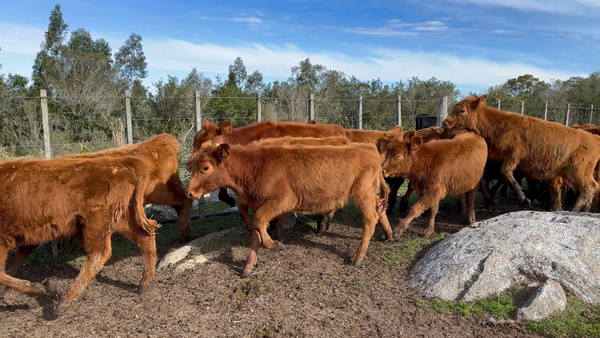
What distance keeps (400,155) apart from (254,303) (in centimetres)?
370

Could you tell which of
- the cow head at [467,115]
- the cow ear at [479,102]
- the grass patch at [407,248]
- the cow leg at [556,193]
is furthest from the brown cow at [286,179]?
the cow leg at [556,193]

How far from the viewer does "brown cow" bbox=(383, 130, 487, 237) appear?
726 cm

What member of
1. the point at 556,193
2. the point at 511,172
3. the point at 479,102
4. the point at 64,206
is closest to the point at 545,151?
the point at 511,172

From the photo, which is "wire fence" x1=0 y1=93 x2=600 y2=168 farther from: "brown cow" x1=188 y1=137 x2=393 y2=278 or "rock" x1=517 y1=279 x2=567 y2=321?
"rock" x1=517 y1=279 x2=567 y2=321

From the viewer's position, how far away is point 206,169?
594cm

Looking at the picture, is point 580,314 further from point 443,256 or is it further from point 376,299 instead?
point 376,299

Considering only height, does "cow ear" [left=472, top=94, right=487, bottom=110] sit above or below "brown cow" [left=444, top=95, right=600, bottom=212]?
above

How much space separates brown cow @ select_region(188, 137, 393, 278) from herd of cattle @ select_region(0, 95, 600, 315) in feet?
0.05

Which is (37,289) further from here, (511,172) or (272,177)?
(511,172)

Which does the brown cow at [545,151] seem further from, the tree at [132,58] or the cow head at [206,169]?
the tree at [132,58]

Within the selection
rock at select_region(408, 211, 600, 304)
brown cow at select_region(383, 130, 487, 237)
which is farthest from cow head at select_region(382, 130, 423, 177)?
rock at select_region(408, 211, 600, 304)

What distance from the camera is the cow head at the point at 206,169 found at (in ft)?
19.4

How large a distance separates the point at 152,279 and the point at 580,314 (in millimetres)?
4676

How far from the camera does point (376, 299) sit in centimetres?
502
